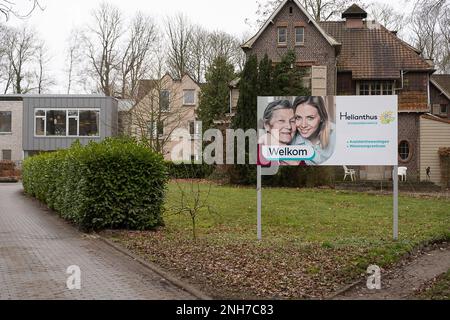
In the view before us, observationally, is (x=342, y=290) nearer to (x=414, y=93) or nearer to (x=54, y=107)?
(x=414, y=93)

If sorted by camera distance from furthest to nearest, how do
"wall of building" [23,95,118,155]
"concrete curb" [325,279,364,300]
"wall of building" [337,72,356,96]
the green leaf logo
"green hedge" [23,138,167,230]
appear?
"wall of building" [23,95,118,155] → "wall of building" [337,72,356,96] → "green hedge" [23,138,167,230] → the green leaf logo → "concrete curb" [325,279,364,300]

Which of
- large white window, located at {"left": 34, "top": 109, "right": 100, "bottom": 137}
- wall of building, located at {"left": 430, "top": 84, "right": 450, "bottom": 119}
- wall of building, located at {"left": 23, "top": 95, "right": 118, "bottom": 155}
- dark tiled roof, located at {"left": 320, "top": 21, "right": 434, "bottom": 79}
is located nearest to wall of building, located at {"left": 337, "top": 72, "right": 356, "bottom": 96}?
dark tiled roof, located at {"left": 320, "top": 21, "right": 434, "bottom": 79}

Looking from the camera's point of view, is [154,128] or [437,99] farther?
[437,99]

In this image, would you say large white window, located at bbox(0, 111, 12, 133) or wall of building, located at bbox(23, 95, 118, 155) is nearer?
wall of building, located at bbox(23, 95, 118, 155)

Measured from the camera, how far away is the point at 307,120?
45.3 ft

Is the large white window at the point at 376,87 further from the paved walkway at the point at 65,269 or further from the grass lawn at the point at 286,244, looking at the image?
the paved walkway at the point at 65,269

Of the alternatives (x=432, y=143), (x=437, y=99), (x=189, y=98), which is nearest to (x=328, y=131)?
(x=432, y=143)

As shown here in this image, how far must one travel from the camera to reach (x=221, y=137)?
123 feet

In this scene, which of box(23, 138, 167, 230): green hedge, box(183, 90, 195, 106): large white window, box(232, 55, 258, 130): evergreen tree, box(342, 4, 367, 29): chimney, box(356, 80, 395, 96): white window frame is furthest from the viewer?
box(183, 90, 195, 106): large white window

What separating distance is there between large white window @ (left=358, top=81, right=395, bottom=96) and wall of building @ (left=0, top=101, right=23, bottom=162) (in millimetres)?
32204

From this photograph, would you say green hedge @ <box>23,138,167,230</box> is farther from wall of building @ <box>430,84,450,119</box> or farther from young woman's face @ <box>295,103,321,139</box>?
wall of building @ <box>430,84,450,119</box>

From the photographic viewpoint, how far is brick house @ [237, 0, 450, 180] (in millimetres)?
36562

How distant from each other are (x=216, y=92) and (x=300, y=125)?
3715 centimetres

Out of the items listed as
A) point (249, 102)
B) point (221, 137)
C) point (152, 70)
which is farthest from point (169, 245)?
point (152, 70)
